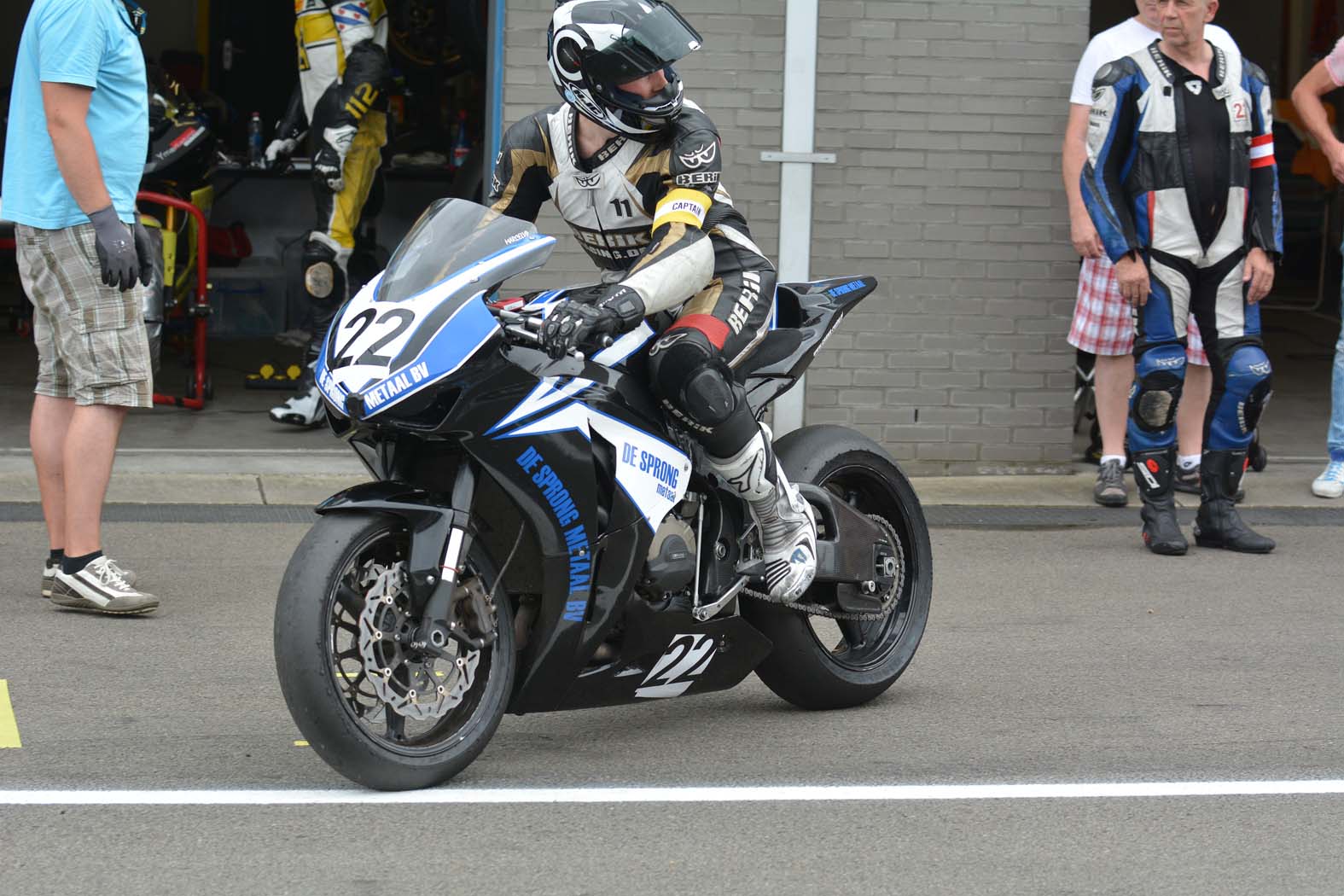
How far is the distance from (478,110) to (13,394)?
362 centimetres

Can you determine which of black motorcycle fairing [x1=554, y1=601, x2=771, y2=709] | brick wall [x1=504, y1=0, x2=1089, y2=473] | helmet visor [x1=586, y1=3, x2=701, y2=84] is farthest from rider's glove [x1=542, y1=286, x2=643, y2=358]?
brick wall [x1=504, y1=0, x2=1089, y2=473]

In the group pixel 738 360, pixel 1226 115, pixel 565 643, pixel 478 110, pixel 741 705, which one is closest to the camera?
pixel 565 643

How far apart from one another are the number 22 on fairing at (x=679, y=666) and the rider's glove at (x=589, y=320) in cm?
86

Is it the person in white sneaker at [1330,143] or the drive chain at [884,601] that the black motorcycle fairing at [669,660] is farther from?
the person in white sneaker at [1330,143]

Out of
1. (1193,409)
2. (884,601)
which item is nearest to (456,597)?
(884,601)

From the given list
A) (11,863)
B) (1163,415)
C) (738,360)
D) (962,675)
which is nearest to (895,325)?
(1163,415)

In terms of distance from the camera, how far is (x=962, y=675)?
19.0 ft

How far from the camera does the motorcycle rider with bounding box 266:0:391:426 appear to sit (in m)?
9.41

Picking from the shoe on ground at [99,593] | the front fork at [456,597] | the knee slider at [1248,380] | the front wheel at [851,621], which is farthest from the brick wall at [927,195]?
the front fork at [456,597]

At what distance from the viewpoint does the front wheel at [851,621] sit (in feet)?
17.1

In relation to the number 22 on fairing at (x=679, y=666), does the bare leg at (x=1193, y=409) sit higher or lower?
higher

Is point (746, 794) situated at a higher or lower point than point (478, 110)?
lower

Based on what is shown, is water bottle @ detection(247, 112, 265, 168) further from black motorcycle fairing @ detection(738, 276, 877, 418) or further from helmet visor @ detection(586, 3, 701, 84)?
helmet visor @ detection(586, 3, 701, 84)

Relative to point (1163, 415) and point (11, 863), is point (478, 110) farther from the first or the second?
point (11, 863)
